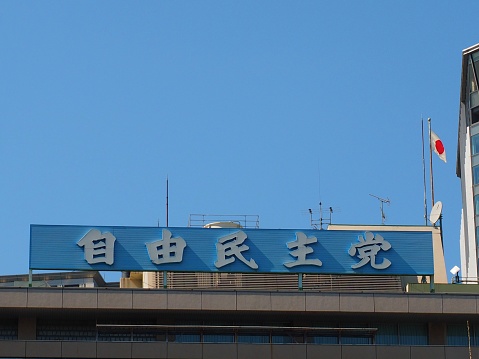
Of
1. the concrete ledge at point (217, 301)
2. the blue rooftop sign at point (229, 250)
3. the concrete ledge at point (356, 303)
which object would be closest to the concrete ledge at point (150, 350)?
the concrete ledge at point (217, 301)

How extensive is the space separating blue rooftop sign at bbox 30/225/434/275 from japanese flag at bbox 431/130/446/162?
1400 inches

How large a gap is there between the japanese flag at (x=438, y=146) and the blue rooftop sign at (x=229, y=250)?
3557 cm

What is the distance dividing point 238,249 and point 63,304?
834 cm

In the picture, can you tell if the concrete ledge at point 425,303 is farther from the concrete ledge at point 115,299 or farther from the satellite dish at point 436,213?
the concrete ledge at point 115,299

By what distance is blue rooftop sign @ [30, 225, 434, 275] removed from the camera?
2253 inches

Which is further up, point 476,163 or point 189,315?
point 476,163

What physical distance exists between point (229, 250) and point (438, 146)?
3987 cm

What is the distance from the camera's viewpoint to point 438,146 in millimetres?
94375

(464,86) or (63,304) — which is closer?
(63,304)

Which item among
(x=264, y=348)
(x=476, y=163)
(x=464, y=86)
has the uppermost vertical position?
(x=464, y=86)

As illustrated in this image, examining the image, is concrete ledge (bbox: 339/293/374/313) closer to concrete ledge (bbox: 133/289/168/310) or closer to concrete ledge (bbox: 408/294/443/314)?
concrete ledge (bbox: 408/294/443/314)

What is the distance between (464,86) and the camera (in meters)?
90.6

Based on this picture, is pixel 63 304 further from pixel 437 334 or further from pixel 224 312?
pixel 437 334

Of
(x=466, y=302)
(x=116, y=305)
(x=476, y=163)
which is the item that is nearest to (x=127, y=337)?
(x=116, y=305)
